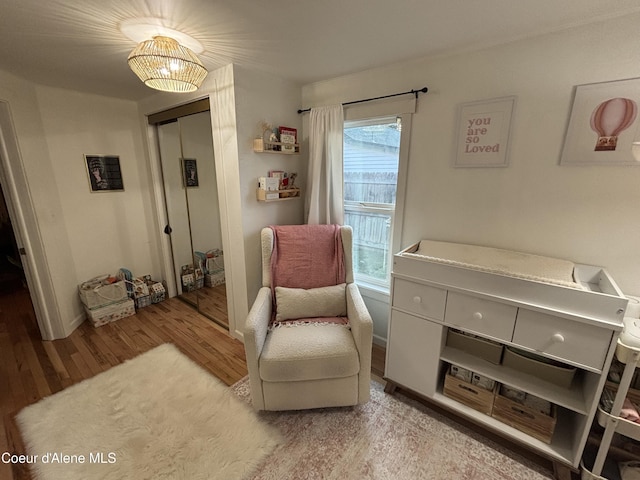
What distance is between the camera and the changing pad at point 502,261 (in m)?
1.45

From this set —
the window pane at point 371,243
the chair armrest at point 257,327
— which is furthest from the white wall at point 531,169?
the chair armrest at point 257,327

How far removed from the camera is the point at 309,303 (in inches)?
76.8

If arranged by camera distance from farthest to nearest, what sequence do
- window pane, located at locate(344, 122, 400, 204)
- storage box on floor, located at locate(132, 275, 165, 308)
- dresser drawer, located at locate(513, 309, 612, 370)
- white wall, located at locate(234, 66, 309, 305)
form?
1. storage box on floor, located at locate(132, 275, 165, 308)
2. window pane, located at locate(344, 122, 400, 204)
3. white wall, located at locate(234, 66, 309, 305)
4. dresser drawer, located at locate(513, 309, 612, 370)

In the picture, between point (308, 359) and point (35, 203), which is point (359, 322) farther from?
point (35, 203)

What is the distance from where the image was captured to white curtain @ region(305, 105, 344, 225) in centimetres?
220

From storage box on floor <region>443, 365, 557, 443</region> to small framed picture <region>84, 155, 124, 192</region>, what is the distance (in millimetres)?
3442

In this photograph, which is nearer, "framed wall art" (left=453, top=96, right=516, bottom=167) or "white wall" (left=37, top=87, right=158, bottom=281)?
"framed wall art" (left=453, top=96, right=516, bottom=167)

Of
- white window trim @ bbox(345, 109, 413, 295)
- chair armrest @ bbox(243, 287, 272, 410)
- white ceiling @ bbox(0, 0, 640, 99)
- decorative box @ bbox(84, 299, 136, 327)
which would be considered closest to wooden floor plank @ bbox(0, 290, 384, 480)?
decorative box @ bbox(84, 299, 136, 327)

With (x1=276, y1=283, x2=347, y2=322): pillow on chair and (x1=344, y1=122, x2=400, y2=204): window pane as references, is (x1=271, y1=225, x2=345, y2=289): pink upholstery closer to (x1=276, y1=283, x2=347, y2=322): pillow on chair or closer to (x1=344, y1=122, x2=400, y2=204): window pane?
(x1=276, y1=283, x2=347, y2=322): pillow on chair

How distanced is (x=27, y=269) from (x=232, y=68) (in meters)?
2.39

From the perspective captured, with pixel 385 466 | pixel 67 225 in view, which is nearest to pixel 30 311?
pixel 67 225

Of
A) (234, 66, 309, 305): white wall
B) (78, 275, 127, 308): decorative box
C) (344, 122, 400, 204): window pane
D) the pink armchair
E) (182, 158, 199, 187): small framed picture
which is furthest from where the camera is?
(182, 158, 199, 187): small framed picture

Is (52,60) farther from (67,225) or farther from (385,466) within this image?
(385,466)

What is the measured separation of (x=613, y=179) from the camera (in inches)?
55.0
